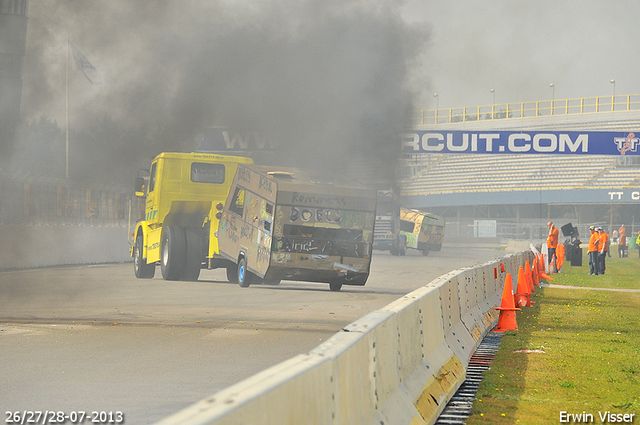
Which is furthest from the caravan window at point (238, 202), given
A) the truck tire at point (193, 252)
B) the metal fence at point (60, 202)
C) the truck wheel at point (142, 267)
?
the metal fence at point (60, 202)

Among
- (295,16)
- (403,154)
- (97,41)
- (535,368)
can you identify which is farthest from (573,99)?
(535,368)

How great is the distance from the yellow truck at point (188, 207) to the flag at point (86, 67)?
8.40ft

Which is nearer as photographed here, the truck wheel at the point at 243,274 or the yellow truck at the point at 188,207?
the truck wheel at the point at 243,274

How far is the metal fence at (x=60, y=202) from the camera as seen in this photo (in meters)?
23.0

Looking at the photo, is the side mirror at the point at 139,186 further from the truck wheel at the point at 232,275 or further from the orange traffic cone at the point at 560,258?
the orange traffic cone at the point at 560,258

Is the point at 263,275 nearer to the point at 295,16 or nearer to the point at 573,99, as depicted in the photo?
the point at 295,16

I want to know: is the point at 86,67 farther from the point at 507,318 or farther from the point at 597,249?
the point at 597,249

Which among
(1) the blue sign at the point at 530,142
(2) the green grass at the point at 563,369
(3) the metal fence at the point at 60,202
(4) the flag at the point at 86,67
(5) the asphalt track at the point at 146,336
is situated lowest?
(5) the asphalt track at the point at 146,336

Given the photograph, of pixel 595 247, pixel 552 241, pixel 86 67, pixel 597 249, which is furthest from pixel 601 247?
pixel 86 67

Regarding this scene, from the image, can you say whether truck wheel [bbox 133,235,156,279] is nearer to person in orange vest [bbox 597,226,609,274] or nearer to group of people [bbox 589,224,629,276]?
group of people [bbox 589,224,629,276]

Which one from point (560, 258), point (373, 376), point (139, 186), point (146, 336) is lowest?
point (146, 336)

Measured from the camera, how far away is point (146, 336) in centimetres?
1023

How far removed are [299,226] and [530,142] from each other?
87.1ft

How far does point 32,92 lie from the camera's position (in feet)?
57.6
